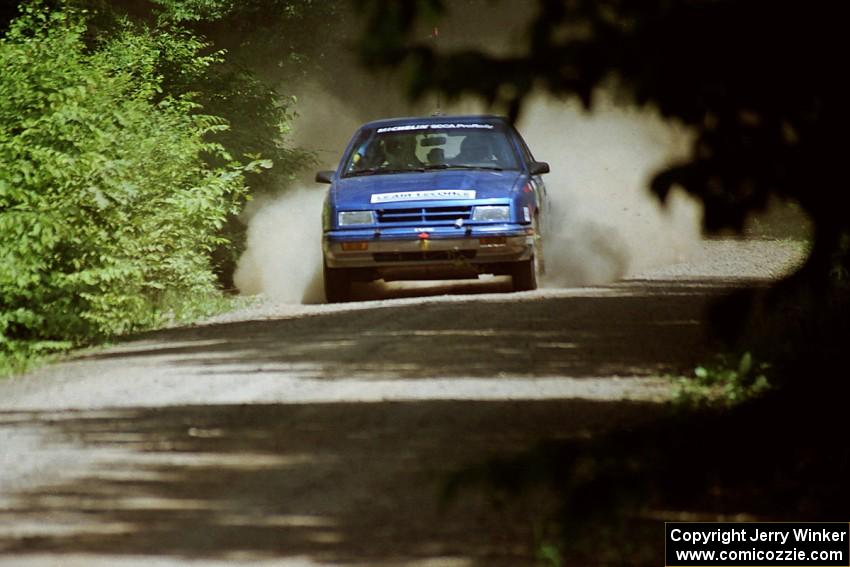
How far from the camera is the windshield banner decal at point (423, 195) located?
53.5ft

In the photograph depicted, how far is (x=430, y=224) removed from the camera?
1628cm

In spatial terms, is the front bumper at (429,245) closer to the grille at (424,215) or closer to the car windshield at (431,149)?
the grille at (424,215)

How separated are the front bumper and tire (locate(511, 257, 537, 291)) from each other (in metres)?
0.29

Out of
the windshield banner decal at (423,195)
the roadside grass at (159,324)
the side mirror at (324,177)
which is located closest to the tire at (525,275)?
the windshield banner decal at (423,195)

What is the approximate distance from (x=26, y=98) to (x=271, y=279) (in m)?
6.35

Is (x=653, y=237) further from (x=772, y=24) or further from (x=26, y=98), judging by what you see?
(x=772, y=24)

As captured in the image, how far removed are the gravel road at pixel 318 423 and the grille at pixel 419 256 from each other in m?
0.60

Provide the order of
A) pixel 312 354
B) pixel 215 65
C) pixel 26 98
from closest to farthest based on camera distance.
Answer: pixel 312 354, pixel 26 98, pixel 215 65


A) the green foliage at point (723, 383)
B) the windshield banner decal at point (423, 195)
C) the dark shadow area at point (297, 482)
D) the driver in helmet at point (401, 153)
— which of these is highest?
the dark shadow area at point (297, 482)

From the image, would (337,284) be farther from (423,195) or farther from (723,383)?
(723,383)

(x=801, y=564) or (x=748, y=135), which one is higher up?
(x=748, y=135)

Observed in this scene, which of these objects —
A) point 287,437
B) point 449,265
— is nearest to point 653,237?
point 449,265

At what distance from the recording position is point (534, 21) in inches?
207

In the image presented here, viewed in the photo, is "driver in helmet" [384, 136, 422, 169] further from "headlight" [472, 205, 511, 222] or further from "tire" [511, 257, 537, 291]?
"tire" [511, 257, 537, 291]
